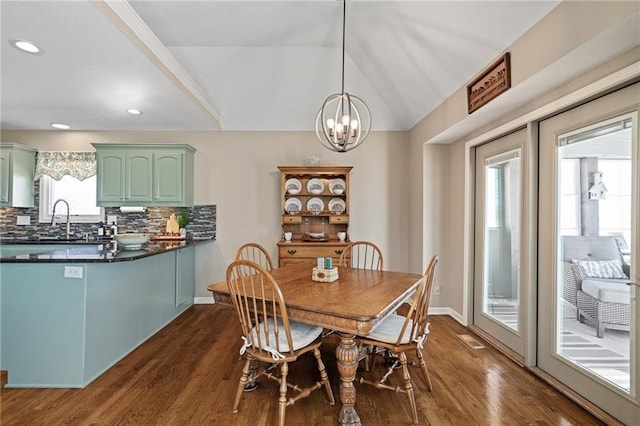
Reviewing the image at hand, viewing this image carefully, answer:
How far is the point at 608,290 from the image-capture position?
2.05 metres

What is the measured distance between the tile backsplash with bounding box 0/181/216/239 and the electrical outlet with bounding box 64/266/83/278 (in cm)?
221

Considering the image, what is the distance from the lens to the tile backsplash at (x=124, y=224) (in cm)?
452

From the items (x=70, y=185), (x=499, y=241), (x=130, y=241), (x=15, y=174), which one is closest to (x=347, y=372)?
(x=499, y=241)

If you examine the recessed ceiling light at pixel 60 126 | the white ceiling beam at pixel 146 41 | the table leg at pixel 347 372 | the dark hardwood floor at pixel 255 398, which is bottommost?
the dark hardwood floor at pixel 255 398

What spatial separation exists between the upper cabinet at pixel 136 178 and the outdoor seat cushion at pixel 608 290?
4.26 metres

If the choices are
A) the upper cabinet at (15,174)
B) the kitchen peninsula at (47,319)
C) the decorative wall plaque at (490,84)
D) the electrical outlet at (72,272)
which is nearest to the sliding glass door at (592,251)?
the decorative wall plaque at (490,84)

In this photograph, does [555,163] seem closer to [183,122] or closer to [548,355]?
[548,355]

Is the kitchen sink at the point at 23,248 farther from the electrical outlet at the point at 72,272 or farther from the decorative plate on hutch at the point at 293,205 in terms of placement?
the decorative plate on hutch at the point at 293,205

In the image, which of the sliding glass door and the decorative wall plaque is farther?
the decorative wall plaque

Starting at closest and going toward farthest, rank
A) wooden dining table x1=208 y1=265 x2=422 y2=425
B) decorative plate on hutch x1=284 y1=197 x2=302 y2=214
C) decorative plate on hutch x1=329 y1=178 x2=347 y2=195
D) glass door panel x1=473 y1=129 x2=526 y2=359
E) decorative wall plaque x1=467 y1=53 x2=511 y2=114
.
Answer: wooden dining table x1=208 y1=265 x2=422 y2=425
decorative wall plaque x1=467 y1=53 x2=511 y2=114
glass door panel x1=473 y1=129 x2=526 y2=359
decorative plate on hutch x1=329 y1=178 x2=347 y2=195
decorative plate on hutch x1=284 y1=197 x2=302 y2=214

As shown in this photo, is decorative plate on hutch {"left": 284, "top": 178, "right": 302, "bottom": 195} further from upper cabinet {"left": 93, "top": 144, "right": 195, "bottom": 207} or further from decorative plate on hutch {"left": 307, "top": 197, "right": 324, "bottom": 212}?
upper cabinet {"left": 93, "top": 144, "right": 195, "bottom": 207}

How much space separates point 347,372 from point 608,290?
175cm

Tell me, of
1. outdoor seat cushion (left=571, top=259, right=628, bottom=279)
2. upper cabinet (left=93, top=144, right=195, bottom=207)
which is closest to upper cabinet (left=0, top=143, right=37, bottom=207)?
upper cabinet (left=93, top=144, right=195, bottom=207)

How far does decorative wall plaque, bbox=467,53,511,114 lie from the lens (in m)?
2.32
